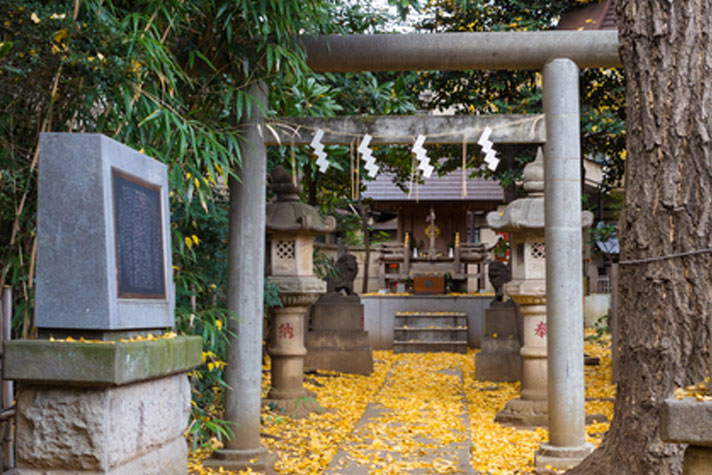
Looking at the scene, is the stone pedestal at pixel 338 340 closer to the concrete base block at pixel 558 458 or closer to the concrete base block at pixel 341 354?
the concrete base block at pixel 341 354

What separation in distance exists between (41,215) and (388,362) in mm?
10829

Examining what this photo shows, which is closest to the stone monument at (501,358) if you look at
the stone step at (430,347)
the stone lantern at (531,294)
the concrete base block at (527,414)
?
the stone lantern at (531,294)

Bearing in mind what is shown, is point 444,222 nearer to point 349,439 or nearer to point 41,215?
point 349,439

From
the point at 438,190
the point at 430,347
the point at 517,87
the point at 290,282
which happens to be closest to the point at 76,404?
the point at 290,282

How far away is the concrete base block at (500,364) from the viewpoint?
37.0ft

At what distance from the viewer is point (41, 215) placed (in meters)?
3.57

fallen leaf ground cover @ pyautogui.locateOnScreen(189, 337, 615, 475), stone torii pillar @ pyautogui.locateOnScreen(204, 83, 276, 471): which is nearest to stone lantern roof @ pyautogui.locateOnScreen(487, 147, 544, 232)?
fallen leaf ground cover @ pyautogui.locateOnScreen(189, 337, 615, 475)

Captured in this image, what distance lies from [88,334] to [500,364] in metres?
8.53

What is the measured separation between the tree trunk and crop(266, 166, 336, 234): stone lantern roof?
5102mm

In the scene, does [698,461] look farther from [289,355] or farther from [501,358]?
[501,358]

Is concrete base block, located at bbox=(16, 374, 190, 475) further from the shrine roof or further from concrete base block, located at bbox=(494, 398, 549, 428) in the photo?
the shrine roof

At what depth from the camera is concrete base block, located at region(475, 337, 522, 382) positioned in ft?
37.0

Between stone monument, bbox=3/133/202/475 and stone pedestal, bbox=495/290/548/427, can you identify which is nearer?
stone monument, bbox=3/133/202/475

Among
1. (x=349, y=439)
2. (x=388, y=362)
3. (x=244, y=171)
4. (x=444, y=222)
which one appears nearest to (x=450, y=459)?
(x=349, y=439)
